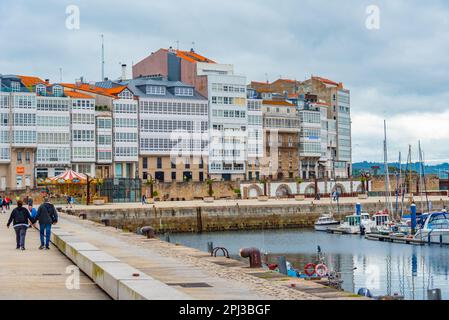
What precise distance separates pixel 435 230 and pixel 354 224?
58.3 ft

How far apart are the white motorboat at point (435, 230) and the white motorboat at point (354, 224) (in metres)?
13.1

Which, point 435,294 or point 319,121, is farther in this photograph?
point 319,121

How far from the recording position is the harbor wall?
8325 centimetres

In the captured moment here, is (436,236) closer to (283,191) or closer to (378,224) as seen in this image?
(378,224)

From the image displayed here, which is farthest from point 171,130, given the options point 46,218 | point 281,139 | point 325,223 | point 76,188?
point 46,218

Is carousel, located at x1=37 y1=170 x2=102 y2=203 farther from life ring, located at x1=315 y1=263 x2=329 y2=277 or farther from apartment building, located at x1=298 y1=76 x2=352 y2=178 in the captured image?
apartment building, located at x1=298 y1=76 x2=352 y2=178

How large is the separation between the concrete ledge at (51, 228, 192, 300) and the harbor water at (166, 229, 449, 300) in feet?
59.8

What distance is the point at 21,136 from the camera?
110562 millimetres

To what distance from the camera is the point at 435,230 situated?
68000 mm

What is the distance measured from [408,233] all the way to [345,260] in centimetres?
1975

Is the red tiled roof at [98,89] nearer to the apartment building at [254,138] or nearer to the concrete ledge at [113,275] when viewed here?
the apartment building at [254,138]

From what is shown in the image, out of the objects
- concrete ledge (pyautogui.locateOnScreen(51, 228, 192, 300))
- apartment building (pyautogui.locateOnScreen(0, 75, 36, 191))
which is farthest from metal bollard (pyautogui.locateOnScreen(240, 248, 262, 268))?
apartment building (pyautogui.locateOnScreen(0, 75, 36, 191))
